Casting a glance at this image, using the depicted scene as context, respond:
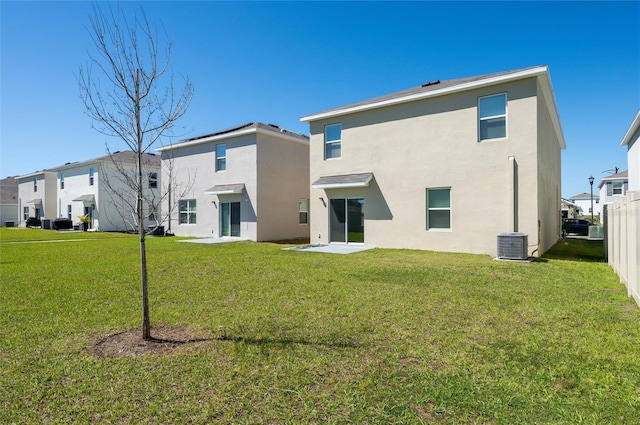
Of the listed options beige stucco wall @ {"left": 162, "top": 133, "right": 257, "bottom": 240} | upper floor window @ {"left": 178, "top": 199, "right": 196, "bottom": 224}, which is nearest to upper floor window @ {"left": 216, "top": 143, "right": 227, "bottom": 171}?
beige stucco wall @ {"left": 162, "top": 133, "right": 257, "bottom": 240}

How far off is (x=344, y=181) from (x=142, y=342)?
1186cm

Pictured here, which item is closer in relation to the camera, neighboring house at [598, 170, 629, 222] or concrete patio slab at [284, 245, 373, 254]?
concrete patio slab at [284, 245, 373, 254]

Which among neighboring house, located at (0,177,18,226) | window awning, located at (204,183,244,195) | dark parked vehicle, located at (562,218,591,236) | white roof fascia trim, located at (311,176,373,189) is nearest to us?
white roof fascia trim, located at (311,176,373,189)

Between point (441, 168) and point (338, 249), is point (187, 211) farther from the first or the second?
point (441, 168)

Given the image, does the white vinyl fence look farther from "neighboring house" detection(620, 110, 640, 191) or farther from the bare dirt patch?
"neighboring house" detection(620, 110, 640, 191)

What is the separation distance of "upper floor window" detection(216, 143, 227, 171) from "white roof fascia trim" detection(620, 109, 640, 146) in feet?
74.2

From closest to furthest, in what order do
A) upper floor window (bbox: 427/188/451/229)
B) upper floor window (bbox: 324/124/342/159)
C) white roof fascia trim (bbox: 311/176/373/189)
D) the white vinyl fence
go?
the white vinyl fence → upper floor window (bbox: 427/188/451/229) → white roof fascia trim (bbox: 311/176/373/189) → upper floor window (bbox: 324/124/342/159)

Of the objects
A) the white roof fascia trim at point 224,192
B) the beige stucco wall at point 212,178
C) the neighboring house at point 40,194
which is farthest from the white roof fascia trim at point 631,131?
the neighboring house at point 40,194

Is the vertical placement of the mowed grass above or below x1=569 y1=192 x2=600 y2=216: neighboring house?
below

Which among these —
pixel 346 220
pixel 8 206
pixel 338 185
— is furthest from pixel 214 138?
pixel 8 206

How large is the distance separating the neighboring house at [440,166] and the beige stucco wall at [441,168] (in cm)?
4

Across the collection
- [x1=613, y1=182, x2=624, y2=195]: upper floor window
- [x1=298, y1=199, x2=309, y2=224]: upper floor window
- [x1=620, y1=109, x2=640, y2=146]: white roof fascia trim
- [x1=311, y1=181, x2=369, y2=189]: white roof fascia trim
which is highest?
[x1=620, y1=109, x2=640, y2=146]: white roof fascia trim

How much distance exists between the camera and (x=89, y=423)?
271cm

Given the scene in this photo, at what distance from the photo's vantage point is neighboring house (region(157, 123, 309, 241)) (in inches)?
750
